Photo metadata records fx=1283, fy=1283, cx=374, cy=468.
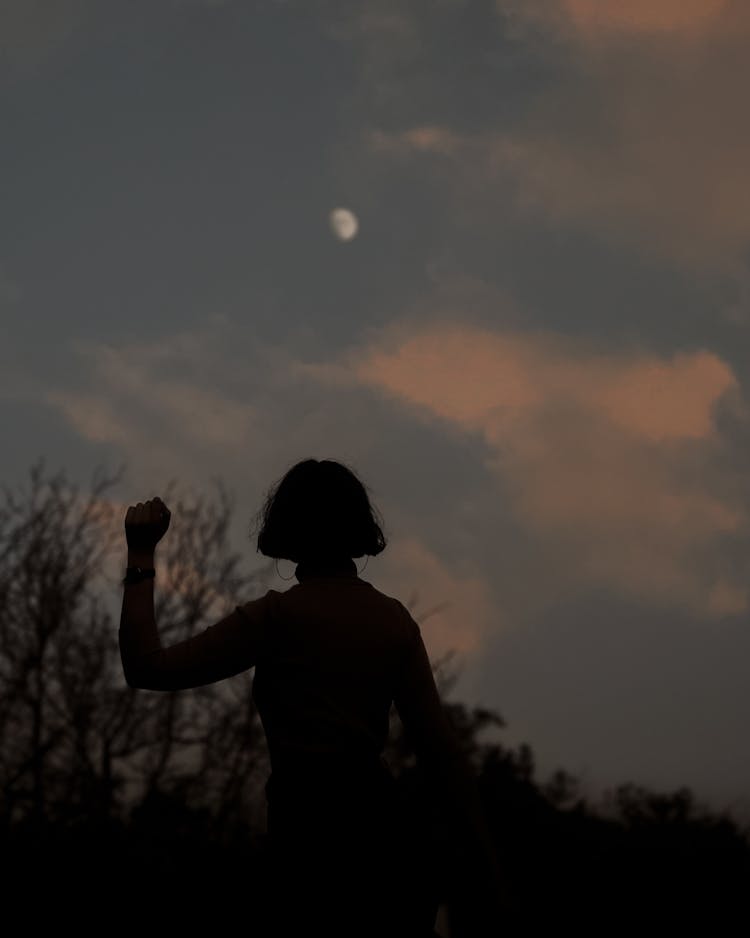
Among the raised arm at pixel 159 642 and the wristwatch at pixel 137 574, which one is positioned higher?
the wristwatch at pixel 137 574

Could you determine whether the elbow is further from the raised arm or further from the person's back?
the person's back

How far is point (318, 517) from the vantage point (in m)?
2.92

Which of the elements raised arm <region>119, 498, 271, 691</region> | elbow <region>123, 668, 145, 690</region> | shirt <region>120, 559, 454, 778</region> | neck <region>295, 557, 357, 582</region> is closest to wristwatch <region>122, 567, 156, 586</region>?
raised arm <region>119, 498, 271, 691</region>

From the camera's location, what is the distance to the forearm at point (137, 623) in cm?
276

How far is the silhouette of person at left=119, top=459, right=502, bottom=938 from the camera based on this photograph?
2.69m

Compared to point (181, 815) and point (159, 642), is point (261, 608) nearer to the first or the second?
point (159, 642)

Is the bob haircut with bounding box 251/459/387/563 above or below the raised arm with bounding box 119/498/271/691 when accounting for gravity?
above

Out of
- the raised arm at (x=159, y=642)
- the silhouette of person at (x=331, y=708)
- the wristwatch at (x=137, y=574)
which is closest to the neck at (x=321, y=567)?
the silhouette of person at (x=331, y=708)

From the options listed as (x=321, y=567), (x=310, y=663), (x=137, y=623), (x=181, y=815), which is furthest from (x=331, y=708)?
(x=181, y=815)

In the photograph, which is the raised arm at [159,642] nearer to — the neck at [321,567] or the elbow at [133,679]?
the elbow at [133,679]

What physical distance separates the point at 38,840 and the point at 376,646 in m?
13.4

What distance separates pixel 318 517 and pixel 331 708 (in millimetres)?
437

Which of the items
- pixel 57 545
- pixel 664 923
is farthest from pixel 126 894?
pixel 57 545

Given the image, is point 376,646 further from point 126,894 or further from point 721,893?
point 721,893
